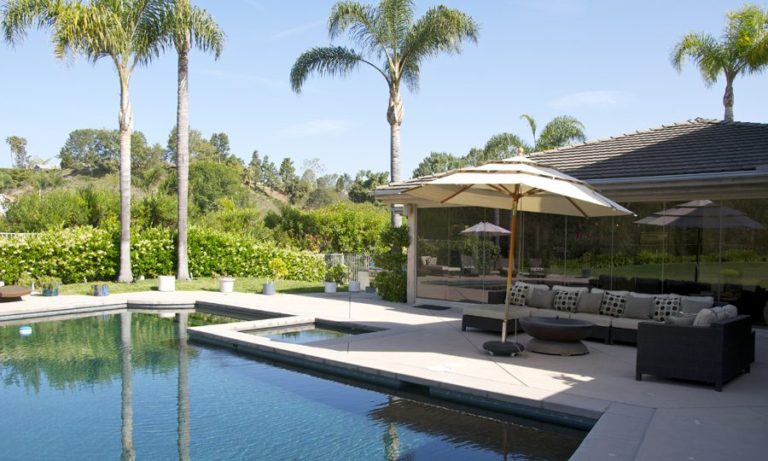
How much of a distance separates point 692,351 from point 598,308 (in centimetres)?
343

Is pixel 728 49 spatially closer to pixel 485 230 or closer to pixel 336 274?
pixel 485 230

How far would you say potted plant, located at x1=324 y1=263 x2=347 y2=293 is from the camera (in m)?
18.6

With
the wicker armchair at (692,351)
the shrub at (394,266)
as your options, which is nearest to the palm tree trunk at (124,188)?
the shrub at (394,266)

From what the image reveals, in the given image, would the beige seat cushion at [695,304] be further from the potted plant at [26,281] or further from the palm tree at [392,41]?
the potted plant at [26,281]

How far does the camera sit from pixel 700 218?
11.2 m

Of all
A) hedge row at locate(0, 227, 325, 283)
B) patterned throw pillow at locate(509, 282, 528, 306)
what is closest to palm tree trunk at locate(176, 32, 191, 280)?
hedge row at locate(0, 227, 325, 283)

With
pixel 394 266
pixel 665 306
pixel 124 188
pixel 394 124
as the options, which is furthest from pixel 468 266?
pixel 124 188

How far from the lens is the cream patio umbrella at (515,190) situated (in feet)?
26.6

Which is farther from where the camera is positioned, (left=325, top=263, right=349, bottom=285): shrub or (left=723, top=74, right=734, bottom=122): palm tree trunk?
(left=723, top=74, right=734, bottom=122): palm tree trunk

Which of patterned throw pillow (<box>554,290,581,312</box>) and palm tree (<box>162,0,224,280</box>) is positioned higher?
palm tree (<box>162,0,224,280</box>)

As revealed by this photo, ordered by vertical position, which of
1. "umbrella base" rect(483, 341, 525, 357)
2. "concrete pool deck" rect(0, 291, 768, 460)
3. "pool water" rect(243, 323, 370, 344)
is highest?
"umbrella base" rect(483, 341, 525, 357)

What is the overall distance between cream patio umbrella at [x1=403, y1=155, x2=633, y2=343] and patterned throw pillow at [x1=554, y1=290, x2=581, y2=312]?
1584mm

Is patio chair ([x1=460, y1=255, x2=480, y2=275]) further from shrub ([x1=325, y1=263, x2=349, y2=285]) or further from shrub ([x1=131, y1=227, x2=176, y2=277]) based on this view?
shrub ([x1=131, y1=227, x2=176, y2=277])

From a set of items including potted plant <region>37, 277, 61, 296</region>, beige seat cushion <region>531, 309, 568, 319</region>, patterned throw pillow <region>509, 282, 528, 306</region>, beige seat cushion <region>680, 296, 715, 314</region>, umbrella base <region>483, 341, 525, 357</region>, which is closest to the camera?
umbrella base <region>483, 341, 525, 357</region>
